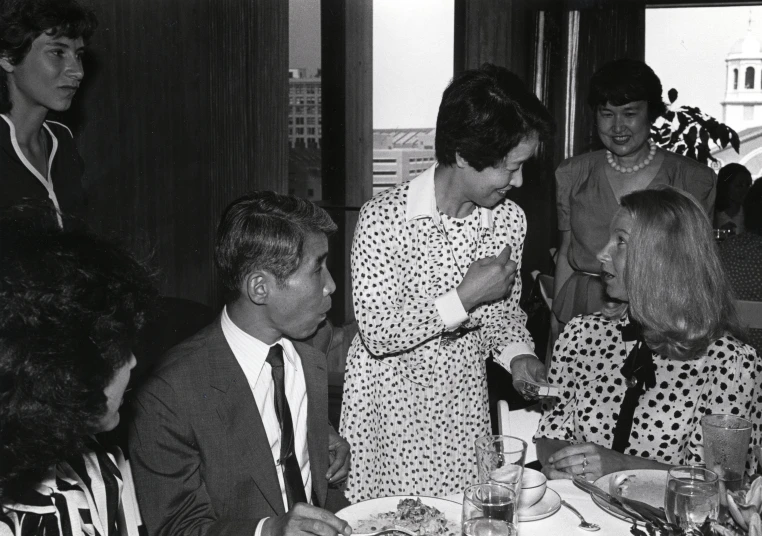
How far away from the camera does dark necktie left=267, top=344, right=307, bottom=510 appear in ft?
5.96

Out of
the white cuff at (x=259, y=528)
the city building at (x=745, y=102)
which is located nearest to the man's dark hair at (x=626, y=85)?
the white cuff at (x=259, y=528)

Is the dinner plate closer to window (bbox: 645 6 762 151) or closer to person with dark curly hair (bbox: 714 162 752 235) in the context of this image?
person with dark curly hair (bbox: 714 162 752 235)

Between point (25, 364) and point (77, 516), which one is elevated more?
point (25, 364)

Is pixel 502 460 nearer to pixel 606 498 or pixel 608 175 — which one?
pixel 606 498

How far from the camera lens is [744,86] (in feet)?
22.3

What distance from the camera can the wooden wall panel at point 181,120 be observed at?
3154 millimetres

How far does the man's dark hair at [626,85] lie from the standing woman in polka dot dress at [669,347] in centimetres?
137

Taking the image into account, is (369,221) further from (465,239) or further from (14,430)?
(14,430)

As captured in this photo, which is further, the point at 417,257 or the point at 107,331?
the point at 417,257

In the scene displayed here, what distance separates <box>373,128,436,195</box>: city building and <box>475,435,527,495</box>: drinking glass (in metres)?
4.68

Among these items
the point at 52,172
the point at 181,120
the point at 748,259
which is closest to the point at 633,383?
the point at 748,259

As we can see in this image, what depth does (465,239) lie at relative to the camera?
7.59 feet

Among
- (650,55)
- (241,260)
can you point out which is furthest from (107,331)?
(650,55)

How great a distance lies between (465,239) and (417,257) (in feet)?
0.55
